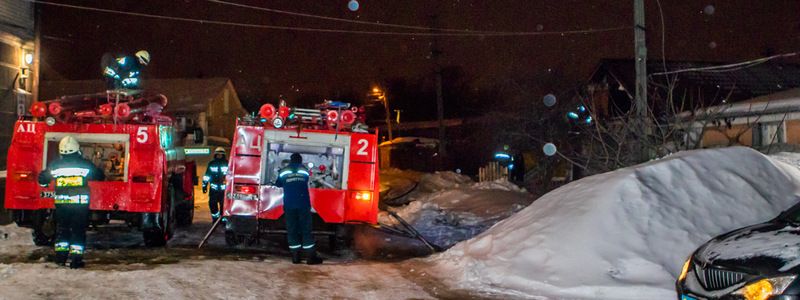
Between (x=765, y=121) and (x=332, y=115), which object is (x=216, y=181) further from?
(x=765, y=121)

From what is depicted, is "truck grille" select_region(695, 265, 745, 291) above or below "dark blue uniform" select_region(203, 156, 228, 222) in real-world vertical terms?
below

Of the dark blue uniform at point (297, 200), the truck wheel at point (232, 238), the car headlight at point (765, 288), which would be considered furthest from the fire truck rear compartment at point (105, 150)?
the car headlight at point (765, 288)

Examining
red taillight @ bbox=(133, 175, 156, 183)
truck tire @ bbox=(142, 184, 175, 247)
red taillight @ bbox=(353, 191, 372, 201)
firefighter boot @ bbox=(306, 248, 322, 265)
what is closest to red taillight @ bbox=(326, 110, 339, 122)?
red taillight @ bbox=(353, 191, 372, 201)

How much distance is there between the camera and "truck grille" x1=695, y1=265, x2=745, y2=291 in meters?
5.67

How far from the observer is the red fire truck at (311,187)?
1113cm

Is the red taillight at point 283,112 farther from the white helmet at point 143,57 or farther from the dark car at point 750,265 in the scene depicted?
the dark car at point 750,265

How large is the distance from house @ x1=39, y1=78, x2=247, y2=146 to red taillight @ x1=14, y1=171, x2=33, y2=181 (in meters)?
31.7

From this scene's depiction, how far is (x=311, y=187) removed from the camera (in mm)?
11695

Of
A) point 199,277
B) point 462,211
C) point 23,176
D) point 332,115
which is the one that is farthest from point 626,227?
point 462,211

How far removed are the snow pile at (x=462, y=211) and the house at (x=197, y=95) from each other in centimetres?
2472

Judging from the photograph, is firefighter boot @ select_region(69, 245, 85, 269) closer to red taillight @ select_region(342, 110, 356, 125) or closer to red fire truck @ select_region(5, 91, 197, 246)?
red fire truck @ select_region(5, 91, 197, 246)

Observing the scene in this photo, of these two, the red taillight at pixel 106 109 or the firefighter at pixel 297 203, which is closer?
the firefighter at pixel 297 203

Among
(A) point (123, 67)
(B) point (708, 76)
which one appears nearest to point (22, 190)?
(A) point (123, 67)

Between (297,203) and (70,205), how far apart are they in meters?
2.92
